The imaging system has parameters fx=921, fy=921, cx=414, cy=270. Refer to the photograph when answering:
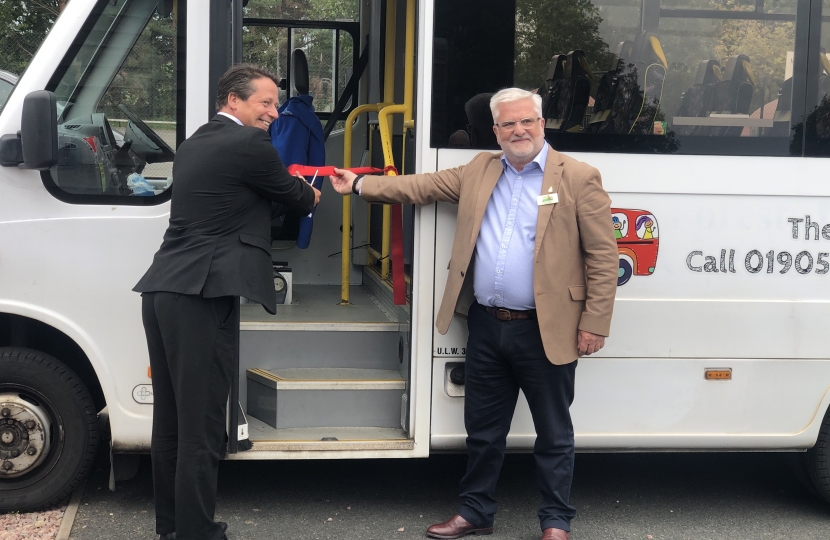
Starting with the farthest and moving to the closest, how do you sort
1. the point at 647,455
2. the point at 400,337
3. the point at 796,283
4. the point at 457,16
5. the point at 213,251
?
the point at 647,455 < the point at 400,337 < the point at 796,283 < the point at 457,16 < the point at 213,251

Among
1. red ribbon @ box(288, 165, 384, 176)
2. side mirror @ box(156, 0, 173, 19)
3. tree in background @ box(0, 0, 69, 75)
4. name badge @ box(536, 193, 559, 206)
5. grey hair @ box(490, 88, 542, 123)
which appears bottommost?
name badge @ box(536, 193, 559, 206)

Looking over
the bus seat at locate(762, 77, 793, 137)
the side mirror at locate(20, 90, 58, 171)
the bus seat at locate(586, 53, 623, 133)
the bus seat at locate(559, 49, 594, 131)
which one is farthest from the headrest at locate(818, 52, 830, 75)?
the side mirror at locate(20, 90, 58, 171)

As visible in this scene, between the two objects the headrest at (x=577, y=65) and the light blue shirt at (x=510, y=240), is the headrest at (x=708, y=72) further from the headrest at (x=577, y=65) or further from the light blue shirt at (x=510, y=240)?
the light blue shirt at (x=510, y=240)

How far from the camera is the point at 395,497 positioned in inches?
171

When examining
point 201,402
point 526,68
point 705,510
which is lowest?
point 705,510

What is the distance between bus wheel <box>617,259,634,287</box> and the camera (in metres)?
3.83

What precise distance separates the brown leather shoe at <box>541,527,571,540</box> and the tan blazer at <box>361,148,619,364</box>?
71 cm

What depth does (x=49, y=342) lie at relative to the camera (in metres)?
3.97

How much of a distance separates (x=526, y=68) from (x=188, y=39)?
1.36 metres

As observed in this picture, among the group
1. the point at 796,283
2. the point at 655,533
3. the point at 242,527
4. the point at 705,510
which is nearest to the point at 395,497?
the point at 242,527

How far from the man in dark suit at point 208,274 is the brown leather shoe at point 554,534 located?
52.1 inches

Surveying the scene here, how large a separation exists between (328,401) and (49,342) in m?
1.23

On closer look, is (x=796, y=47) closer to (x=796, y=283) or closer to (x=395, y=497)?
(x=796, y=283)

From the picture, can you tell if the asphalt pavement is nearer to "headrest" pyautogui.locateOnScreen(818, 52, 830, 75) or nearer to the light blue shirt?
the light blue shirt
